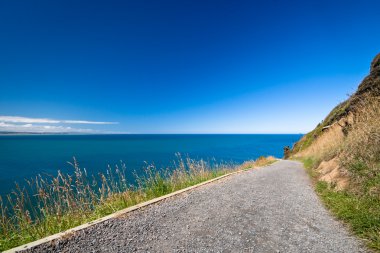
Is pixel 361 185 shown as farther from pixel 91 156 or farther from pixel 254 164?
pixel 91 156

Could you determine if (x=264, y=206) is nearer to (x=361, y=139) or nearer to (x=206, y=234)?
(x=206, y=234)

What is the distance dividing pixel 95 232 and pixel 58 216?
1.67m

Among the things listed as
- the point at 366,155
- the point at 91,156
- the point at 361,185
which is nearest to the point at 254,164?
the point at 366,155

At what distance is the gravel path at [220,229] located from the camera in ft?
11.7

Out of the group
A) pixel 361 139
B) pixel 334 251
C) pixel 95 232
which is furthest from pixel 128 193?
pixel 361 139

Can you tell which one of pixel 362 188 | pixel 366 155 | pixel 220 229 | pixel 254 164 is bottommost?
pixel 254 164

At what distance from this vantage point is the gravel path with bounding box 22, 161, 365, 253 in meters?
3.56

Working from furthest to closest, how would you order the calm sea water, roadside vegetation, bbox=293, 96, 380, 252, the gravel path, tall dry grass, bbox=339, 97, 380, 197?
the calm sea water, tall dry grass, bbox=339, 97, 380, 197, roadside vegetation, bbox=293, 96, 380, 252, the gravel path

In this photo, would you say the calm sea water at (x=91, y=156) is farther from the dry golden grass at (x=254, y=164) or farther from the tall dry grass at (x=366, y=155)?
the tall dry grass at (x=366, y=155)

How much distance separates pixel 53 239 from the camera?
366cm

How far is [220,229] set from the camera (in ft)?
13.8

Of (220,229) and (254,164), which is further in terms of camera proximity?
(254,164)

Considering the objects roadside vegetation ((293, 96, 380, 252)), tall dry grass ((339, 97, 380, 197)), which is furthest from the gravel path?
tall dry grass ((339, 97, 380, 197))

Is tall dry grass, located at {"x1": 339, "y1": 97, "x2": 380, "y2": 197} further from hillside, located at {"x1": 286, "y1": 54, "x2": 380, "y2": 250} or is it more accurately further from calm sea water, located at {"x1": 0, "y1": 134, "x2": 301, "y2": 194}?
calm sea water, located at {"x1": 0, "y1": 134, "x2": 301, "y2": 194}
